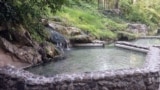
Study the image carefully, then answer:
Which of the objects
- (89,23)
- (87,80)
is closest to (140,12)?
(89,23)

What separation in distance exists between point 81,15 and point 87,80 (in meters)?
17.6

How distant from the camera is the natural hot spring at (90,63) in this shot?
11.2 metres

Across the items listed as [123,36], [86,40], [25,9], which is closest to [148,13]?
[123,36]

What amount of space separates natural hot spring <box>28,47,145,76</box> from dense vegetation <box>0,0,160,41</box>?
5.84 ft

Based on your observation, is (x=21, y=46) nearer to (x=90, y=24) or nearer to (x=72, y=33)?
(x=72, y=33)

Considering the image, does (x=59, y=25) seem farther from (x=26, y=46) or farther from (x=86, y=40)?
(x=26, y=46)

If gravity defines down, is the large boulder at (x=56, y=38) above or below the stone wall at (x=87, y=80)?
below

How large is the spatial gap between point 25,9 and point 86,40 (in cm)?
767

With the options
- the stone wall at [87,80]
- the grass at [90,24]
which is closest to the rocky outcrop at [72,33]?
the grass at [90,24]

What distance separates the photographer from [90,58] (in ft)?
45.3

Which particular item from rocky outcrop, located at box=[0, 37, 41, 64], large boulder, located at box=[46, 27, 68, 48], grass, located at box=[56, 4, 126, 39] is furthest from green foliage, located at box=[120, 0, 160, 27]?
rocky outcrop, located at box=[0, 37, 41, 64]

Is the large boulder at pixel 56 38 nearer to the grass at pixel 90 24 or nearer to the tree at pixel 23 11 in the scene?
the tree at pixel 23 11

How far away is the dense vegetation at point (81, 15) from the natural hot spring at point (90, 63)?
70.1 inches

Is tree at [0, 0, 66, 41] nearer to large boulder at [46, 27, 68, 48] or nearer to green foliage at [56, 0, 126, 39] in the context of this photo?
large boulder at [46, 27, 68, 48]
